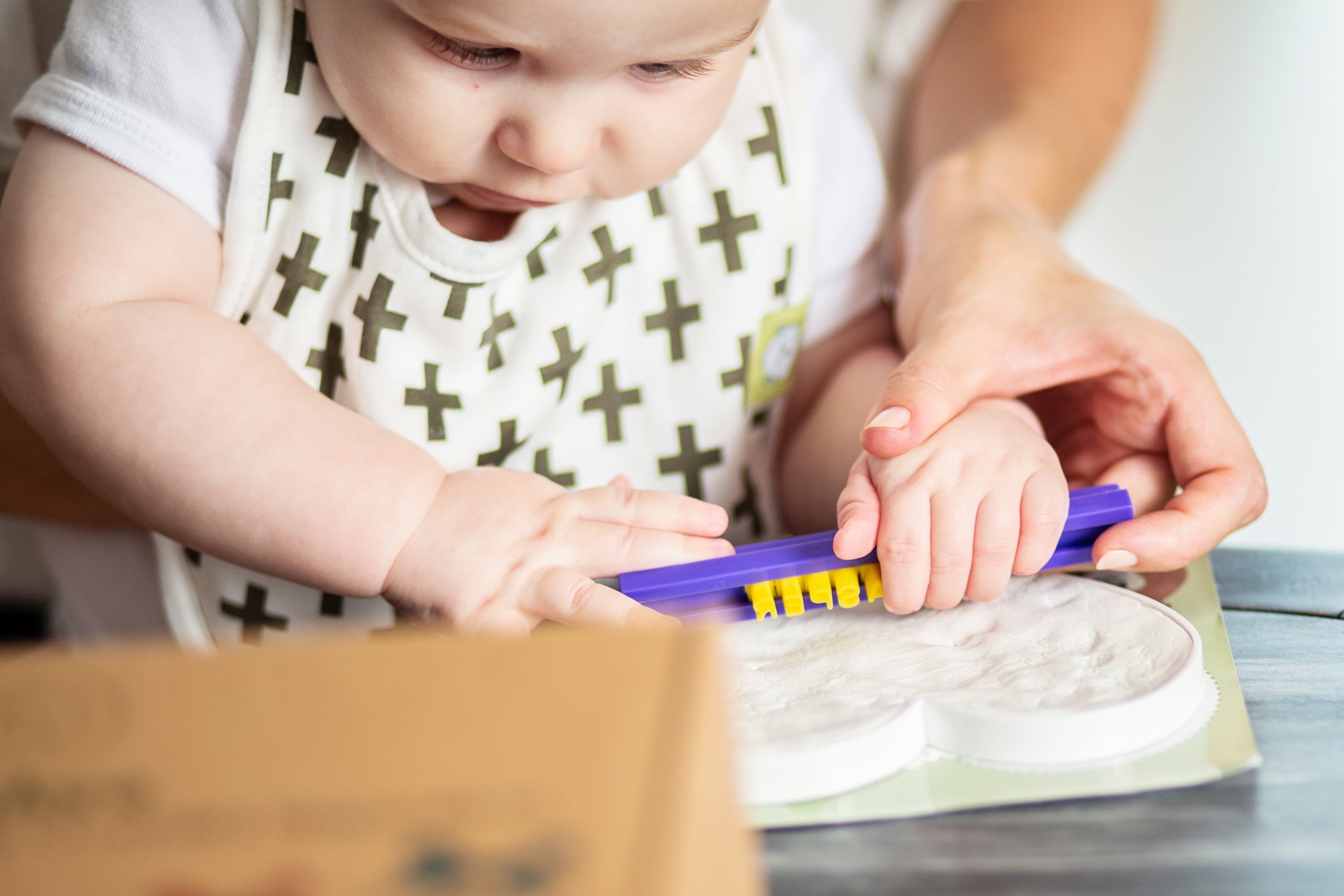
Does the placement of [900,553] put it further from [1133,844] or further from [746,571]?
[1133,844]

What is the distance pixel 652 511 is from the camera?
1.72ft

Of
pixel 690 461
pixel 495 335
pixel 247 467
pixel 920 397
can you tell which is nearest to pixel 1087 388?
pixel 920 397

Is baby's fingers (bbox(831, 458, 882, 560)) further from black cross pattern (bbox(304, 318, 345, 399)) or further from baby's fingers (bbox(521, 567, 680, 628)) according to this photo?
black cross pattern (bbox(304, 318, 345, 399))

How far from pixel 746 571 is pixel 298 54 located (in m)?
0.37

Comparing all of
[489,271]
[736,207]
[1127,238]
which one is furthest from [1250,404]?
[489,271]

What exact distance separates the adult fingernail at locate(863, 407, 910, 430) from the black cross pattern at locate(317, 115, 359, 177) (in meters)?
0.33

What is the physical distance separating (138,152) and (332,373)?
0.52 feet

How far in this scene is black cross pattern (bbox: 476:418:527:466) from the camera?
671mm

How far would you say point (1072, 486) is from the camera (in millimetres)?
629

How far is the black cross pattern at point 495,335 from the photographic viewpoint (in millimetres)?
665

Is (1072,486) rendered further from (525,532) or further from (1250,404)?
(1250,404)

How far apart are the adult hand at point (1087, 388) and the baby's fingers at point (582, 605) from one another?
141 millimetres

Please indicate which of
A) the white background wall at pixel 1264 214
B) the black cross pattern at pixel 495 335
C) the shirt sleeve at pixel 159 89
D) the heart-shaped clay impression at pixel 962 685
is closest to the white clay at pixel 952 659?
the heart-shaped clay impression at pixel 962 685

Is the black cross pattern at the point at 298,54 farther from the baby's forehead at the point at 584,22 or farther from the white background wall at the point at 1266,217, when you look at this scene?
the white background wall at the point at 1266,217
